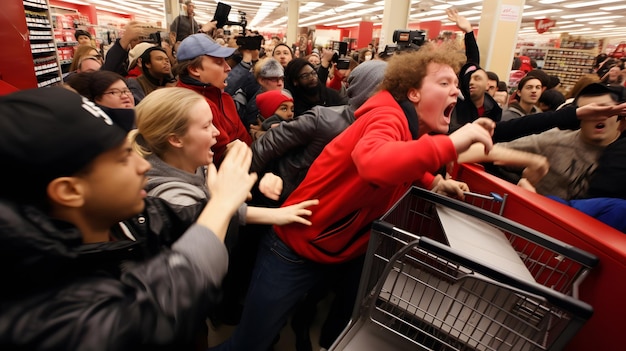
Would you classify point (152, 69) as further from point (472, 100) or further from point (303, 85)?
point (472, 100)

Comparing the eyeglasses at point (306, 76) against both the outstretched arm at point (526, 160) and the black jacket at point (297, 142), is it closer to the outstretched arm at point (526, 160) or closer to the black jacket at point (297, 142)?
the black jacket at point (297, 142)

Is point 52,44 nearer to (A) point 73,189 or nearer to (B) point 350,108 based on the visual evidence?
(B) point 350,108

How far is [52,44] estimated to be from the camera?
4105 mm

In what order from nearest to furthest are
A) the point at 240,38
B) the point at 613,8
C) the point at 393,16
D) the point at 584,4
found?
the point at 240,38
the point at 393,16
the point at 584,4
the point at 613,8

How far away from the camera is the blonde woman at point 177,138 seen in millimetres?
1209

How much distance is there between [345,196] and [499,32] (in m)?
5.42

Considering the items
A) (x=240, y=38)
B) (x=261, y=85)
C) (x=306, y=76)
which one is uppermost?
(x=240, y=38)

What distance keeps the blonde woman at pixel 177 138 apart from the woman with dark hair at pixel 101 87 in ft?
3.30

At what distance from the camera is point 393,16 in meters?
7.35

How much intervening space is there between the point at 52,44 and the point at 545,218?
5235 millimetres

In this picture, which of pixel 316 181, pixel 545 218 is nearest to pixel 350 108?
pixel 316 181

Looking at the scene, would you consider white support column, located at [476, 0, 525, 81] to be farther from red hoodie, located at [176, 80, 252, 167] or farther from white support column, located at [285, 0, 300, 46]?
white support column, located at [285, 0, 300, 46]

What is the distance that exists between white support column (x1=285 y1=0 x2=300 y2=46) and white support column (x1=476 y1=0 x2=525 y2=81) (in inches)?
372

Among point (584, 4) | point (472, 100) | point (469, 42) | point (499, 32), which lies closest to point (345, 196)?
point (472, 100)
